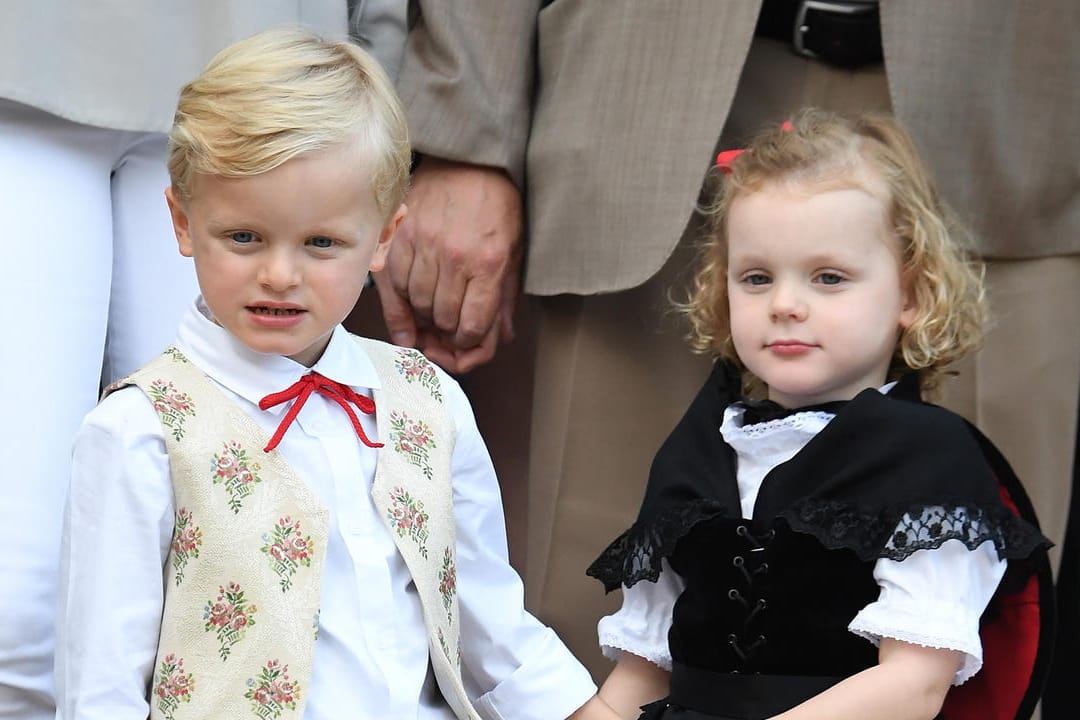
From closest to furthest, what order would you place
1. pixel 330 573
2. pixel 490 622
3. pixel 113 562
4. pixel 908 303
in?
pixel 113 562 < pixel 330 573 < pixel 490 622 < pixel 908 303

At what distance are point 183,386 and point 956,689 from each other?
101 centimetres

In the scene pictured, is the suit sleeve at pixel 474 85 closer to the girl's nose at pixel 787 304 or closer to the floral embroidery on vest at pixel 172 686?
the girl's nose at pixel 787 304

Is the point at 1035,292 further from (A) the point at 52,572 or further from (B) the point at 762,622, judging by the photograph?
(A) the point at 52,572

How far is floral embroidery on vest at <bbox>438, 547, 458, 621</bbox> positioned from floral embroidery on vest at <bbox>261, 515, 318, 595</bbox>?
0.62 ft

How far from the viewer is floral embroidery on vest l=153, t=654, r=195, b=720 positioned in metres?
1.58

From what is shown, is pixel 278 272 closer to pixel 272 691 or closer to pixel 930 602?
pixel 272 691

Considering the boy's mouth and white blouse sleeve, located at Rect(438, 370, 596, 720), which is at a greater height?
the boy's mouth

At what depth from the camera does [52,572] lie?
5.88ft

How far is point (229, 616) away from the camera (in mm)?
1589

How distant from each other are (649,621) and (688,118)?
0.72 m

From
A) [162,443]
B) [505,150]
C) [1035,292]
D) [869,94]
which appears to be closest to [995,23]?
[869,94]

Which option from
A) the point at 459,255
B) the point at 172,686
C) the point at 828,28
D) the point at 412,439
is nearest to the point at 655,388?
the point at 459,255

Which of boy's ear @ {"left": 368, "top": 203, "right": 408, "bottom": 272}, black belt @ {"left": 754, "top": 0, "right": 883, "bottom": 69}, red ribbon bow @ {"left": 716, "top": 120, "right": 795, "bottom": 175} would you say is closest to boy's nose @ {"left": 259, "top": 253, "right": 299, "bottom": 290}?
boy's ear @ {"left": 368, "top": 203, "right": 408, "bottom": 272}

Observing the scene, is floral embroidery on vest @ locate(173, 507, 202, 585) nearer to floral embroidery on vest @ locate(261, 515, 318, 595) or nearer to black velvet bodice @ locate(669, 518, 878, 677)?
floral embroidery on vest @ locate(261, 515, 318, 595)
